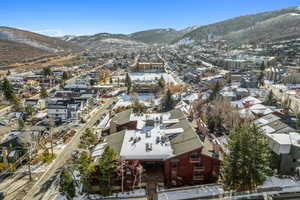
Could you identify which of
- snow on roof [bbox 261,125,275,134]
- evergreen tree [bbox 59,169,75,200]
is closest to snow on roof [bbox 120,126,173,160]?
evergreen tree [bbox 59,169,75,200]

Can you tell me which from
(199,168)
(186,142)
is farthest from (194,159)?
(186,142)

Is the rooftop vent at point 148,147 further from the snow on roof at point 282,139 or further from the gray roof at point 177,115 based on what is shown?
the snow on roof at point 282,139

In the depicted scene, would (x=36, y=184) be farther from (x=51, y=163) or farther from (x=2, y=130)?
(x=2, y=130)

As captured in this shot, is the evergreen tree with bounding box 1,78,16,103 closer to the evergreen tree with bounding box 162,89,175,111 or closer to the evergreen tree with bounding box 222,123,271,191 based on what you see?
→ the evergreen tree with bounding box 162,89,175,111

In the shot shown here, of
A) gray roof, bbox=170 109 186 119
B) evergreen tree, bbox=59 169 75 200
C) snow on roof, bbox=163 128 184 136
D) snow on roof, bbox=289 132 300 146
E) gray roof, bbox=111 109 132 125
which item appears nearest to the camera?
evergreen tree, bbox=59 169 75 200

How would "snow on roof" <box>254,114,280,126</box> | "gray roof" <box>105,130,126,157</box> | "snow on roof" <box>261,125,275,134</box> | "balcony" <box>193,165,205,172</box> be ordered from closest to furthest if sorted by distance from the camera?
1. "balcony" <box>193,165,205,172</box>
2. "gray roof" <box>105,130,126,157</box>
3. "snow on roof" <box>261,125,275,134</box>
4. "snow on roof" <box>254,114,280,126</box>

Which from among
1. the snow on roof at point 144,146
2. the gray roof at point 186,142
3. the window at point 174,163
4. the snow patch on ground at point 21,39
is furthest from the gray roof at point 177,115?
the snow patch on ground at point 21,39

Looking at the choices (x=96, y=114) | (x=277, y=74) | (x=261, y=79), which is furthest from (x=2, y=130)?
(x=277, y=74)

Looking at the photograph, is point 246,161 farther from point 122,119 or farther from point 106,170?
point 122,119
